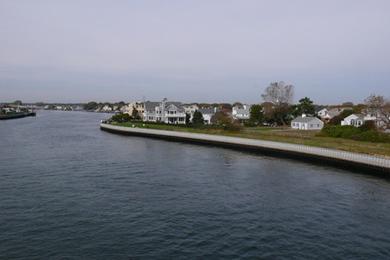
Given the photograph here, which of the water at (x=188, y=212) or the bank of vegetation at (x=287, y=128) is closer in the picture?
the water at (x=188, y=212)

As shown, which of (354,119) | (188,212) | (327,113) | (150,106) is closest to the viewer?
(188,212)

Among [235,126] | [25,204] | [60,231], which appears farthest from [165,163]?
[235,126]

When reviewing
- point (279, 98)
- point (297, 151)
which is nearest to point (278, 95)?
point (279, 98)

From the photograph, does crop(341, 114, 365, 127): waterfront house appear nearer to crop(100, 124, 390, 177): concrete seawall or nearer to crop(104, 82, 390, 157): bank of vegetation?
crop(104, 82, 390, 157): bank of vegetation

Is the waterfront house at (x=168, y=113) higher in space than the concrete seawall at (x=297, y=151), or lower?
higher

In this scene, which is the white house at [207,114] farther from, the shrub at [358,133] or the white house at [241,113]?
the shrub at [358,133]

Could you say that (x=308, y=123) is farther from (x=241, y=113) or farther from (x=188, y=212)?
(x=188, y=212)

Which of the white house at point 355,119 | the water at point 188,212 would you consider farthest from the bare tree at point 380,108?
the water at point 188,212
